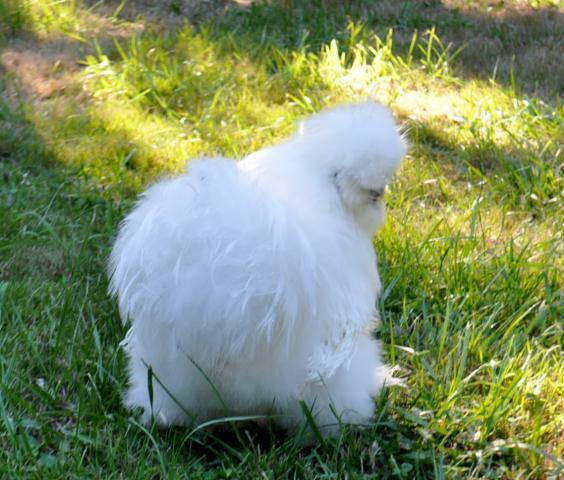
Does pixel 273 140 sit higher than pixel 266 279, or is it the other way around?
pixel 266 279

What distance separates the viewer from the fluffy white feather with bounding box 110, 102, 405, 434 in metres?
2.16

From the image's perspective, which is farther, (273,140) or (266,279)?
(273,140)

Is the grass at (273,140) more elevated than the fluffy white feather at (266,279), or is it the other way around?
the fluffy white feather at (266,279)

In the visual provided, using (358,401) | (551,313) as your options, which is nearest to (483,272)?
(551,313)

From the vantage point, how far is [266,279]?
2160 millimetres

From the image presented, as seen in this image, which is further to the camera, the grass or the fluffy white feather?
the grass

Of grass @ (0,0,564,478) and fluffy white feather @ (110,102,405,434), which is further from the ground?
→ fluffy white feather @ (110,102,405,434)

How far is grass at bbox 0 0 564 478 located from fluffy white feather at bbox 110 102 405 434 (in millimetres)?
186

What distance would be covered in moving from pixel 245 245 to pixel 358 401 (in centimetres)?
75

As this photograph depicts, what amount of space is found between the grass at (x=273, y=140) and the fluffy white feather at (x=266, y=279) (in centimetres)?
19

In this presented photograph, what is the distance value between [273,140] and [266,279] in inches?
95.0

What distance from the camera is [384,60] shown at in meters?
5.15

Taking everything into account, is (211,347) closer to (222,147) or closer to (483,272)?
(483,272)

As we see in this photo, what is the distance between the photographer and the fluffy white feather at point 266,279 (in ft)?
7.09
